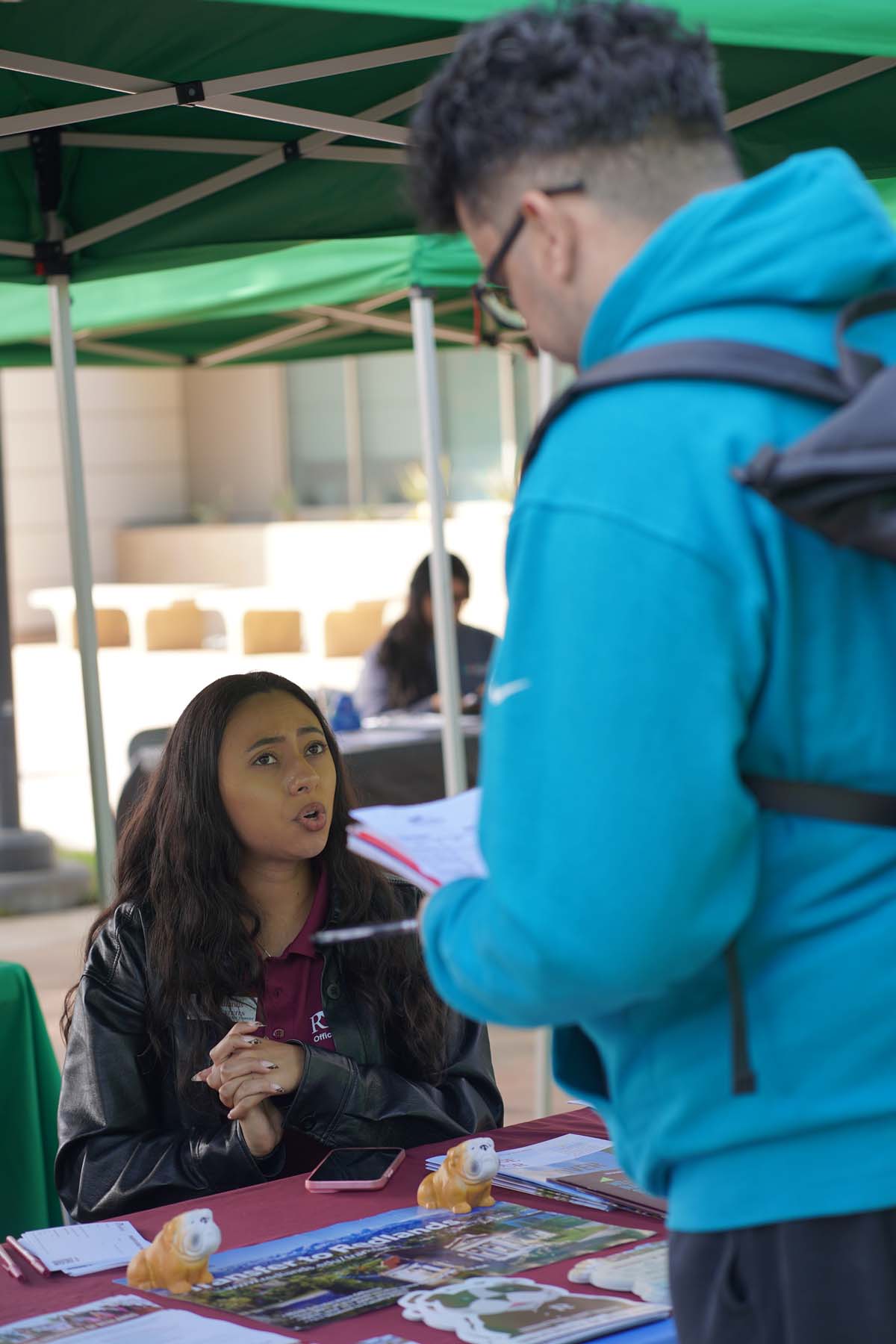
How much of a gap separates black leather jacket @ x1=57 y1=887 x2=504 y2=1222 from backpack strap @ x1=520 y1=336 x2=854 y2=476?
51.2 inches

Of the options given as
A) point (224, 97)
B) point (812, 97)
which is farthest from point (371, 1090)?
point (812, 97)

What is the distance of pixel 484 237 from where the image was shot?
1.17 metres

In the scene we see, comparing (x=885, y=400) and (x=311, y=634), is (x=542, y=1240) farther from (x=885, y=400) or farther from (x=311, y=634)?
(x=311, y=634)

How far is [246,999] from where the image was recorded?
2.29 metres

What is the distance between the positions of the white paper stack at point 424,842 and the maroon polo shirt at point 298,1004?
104cm

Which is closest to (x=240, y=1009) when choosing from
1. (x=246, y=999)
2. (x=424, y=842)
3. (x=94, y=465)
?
(x=246, y=999)

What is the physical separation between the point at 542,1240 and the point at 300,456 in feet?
69.5

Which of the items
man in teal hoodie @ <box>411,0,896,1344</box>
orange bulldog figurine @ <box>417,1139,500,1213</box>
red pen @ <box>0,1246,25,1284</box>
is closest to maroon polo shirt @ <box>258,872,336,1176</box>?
orange bulldog figurine @ <box>417,1139,500,1213</box>

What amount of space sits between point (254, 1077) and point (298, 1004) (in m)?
0.23

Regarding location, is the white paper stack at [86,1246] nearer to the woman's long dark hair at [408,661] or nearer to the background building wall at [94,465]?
the woman's long dark hair at [408,661]

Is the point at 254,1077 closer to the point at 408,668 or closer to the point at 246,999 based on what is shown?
the point at 246,999

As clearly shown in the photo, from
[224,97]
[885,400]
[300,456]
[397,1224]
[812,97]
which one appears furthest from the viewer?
[300,456]

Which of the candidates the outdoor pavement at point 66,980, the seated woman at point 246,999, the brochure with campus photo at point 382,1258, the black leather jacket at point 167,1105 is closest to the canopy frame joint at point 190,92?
the seated woman at point 246,999

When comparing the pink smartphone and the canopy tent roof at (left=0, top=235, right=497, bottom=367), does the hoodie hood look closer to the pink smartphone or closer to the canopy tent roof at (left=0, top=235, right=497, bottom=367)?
the pink smartphone
